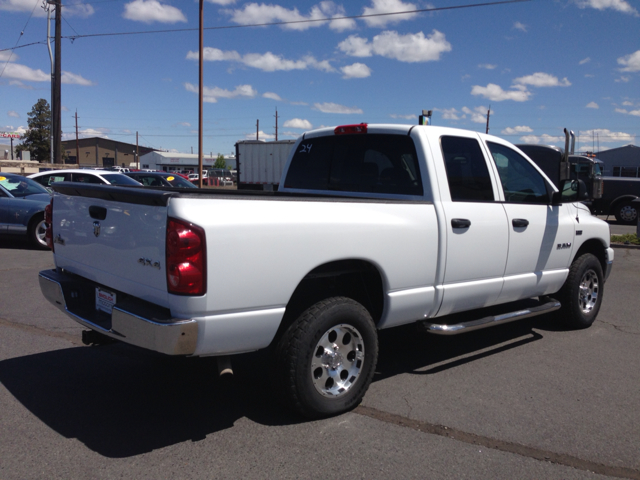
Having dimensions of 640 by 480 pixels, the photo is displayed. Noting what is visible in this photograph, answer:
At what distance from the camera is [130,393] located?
13.8 feet

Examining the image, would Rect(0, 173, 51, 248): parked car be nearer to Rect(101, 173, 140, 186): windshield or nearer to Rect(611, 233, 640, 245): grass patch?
Rect(101, 173, 140, 186): windshield

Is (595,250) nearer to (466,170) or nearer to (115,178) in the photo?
(466,170)

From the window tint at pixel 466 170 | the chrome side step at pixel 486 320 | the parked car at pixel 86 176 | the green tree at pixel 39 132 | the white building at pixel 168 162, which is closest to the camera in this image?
the chrome side step at pixel 486 320

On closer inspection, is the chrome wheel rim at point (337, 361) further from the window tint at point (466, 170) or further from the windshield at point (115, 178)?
the windshield at point (115, 178)

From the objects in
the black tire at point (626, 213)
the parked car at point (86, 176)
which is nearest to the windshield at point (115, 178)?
the parked car at point (86, 176)

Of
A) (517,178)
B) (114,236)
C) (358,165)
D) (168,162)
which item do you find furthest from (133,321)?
(168,162)

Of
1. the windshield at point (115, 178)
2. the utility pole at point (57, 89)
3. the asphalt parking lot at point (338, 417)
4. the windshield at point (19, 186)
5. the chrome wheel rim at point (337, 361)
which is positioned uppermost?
the utility pole at point (57, 89)

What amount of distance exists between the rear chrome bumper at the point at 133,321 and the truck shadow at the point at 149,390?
1.32 feet

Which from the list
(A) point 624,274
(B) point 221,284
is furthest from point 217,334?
(A) point 624,274

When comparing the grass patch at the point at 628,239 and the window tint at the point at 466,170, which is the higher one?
the window tint at the point at 466,170

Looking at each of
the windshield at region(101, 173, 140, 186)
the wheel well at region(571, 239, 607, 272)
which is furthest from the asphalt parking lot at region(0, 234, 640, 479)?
the windshield at region(101, 173, 140, 186)

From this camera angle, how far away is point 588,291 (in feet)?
20.6

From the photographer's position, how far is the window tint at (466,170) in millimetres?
4629

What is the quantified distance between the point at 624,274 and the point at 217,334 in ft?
29.5
